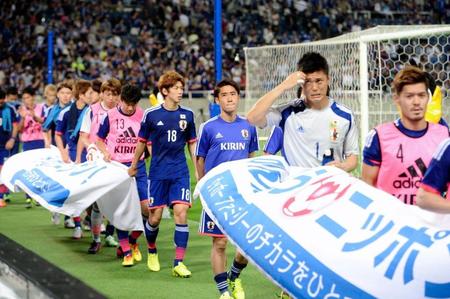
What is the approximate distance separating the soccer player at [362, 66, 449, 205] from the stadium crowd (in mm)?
23827

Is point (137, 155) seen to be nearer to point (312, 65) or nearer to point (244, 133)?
point (244, 133)

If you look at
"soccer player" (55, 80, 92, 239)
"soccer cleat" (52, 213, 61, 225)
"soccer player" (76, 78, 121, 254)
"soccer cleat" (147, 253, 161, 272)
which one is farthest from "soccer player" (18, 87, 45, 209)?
"soccer cleat" (147, 253, 161, 272)

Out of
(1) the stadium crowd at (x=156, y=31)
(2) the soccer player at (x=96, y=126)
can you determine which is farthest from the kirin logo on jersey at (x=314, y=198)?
(1) the stadium crowd at (x=156, y=31)

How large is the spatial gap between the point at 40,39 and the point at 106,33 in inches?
104

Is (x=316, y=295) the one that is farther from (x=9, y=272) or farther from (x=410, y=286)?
(x=9, y=272)

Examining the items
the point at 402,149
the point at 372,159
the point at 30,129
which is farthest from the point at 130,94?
the point at 30,129

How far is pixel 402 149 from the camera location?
4855 millimetres

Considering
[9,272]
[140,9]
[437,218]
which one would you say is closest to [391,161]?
[437,218]

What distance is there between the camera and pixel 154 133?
8312 millimetres

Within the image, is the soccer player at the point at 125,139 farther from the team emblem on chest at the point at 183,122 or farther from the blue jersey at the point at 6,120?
the blue jersey at the point at 6,120

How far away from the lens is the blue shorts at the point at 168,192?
8250mm

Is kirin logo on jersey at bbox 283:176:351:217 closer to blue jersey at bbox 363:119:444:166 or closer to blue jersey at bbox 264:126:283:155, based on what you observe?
blue jersey at bbox 363:119:444:166

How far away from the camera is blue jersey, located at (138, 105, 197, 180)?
8289 millimetres

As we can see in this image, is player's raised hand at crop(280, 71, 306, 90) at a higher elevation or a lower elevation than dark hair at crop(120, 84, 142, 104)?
higher
